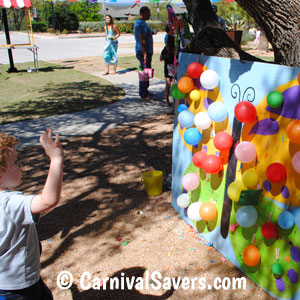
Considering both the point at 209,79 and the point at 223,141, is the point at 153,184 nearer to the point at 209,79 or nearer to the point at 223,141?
the point at 223,141

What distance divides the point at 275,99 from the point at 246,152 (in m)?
0.43

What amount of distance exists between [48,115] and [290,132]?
6380 mm

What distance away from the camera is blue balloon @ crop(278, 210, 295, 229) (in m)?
2.24

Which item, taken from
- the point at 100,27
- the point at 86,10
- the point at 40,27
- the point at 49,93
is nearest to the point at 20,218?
the point at 49,93

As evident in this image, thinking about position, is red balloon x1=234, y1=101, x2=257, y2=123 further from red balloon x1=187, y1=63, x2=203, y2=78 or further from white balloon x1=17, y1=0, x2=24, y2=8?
white balloon x1=17, y1=0, x2=24, y2=8

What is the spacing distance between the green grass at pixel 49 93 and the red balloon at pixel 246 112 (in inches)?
232

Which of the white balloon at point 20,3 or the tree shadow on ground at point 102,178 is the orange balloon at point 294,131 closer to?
the tree shadow on ground at point 102,178

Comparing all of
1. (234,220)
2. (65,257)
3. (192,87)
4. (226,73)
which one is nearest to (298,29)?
(226,73)

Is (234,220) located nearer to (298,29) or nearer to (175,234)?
(175,234)

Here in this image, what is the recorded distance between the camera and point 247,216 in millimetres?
2520

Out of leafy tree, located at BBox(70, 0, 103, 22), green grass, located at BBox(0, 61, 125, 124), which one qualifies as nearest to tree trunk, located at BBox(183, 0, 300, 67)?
green grass, located at BBox(0, 61, 125, 124)

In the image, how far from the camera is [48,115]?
7.60m

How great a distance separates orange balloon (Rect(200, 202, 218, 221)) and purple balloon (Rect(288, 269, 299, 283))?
79cm

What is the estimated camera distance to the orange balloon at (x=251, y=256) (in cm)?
257
